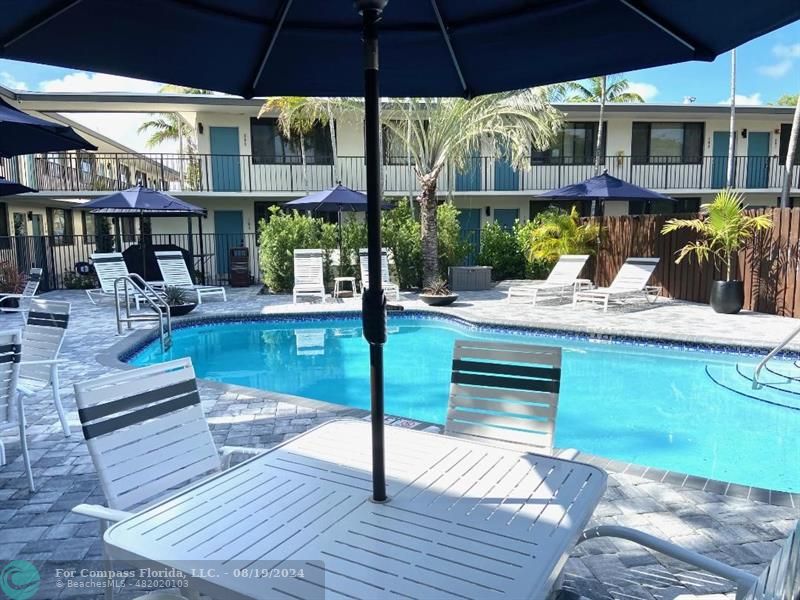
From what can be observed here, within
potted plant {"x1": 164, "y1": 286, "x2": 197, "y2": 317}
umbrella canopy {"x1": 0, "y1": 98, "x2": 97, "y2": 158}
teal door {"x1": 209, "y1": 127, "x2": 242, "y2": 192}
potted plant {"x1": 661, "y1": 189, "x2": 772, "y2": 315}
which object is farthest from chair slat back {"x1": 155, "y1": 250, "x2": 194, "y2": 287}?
potted plant {"x1": 661, "y1": 189, "x2": 772, "y2": 315}

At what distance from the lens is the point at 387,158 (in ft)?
58.6

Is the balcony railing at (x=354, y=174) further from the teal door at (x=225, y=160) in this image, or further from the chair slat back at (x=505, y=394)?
the chair slat back at (x=505, y=394)

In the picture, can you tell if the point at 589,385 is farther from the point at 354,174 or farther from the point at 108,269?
the point at 354,174

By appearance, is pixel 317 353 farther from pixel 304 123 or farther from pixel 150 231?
pixel 150 231

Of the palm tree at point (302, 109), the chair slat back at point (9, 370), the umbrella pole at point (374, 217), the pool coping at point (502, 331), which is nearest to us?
the umbrella pole at point (374, 217)

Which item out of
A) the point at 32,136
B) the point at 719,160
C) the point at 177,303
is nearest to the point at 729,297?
the point at 177,303

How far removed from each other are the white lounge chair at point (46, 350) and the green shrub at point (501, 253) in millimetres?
12809

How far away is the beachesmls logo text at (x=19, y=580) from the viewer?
8.09 feet

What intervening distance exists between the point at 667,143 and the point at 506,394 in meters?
19.7

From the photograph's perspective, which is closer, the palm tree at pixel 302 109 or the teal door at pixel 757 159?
the palm tree at pixel 302 109

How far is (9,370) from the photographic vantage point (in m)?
3.32

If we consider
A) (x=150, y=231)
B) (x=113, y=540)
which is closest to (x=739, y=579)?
(x=113, y=540)

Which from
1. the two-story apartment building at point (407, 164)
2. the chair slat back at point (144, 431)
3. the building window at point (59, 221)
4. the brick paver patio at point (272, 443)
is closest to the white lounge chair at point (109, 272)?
the two-story apartment building at point (407, 164)

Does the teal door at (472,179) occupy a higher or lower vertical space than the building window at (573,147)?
lower
